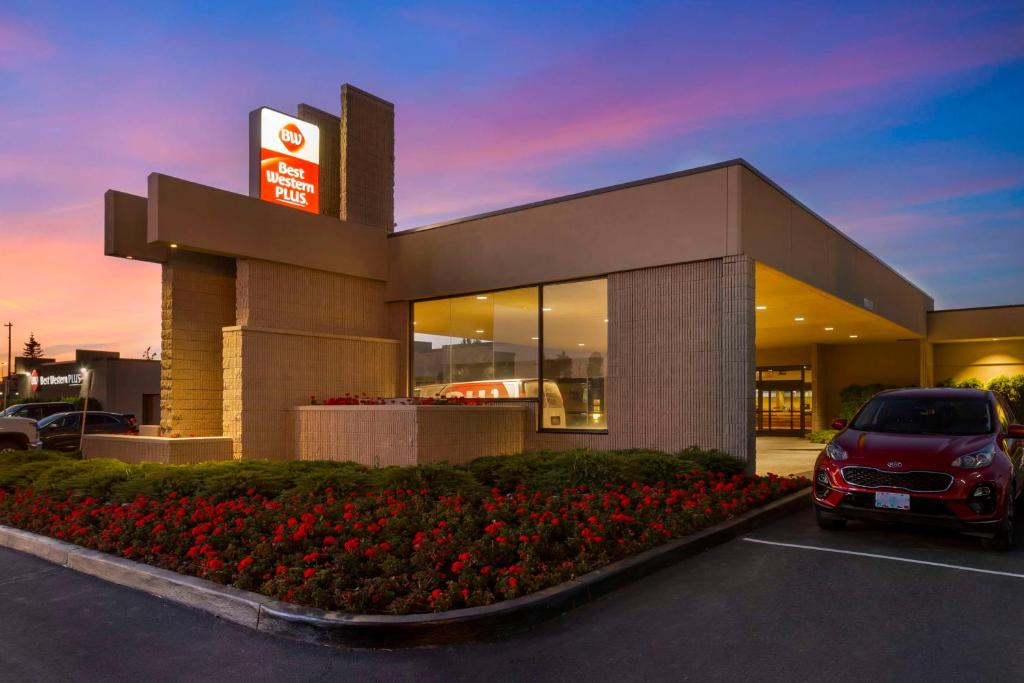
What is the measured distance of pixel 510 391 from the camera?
13836 millimetres

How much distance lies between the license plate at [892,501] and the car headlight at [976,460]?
59 centimetres

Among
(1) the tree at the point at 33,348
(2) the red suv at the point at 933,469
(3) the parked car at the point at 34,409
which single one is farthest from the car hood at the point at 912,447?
(1) the tree at the point at 33,348

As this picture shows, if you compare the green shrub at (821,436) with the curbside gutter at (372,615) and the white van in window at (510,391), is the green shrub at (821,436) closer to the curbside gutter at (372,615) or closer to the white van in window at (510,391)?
the white van in window at (510,391)

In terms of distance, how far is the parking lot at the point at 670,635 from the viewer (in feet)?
13.8

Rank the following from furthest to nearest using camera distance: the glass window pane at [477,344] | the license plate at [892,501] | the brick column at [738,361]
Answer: the glass window pane at [477,344] → the brick column at [738,361] → the license plate at [892,501]

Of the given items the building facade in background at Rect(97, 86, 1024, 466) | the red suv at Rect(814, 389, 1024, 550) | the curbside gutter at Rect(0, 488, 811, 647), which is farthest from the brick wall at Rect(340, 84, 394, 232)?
the red suv at Rect(814, 389, 1024, 550)

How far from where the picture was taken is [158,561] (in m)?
6.32

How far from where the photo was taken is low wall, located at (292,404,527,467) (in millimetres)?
11695

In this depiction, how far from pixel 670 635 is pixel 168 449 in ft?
33.6

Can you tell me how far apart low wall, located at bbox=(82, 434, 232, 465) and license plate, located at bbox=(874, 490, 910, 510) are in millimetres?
10443

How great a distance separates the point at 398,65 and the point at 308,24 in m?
2.48

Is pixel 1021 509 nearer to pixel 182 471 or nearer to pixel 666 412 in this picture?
pixel 666 412

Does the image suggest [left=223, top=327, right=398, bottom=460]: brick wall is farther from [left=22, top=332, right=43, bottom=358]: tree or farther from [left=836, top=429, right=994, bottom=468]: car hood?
[left=22, top=332, right=43, bottom=358]: tree

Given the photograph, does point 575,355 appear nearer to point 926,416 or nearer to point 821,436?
point 926,416
